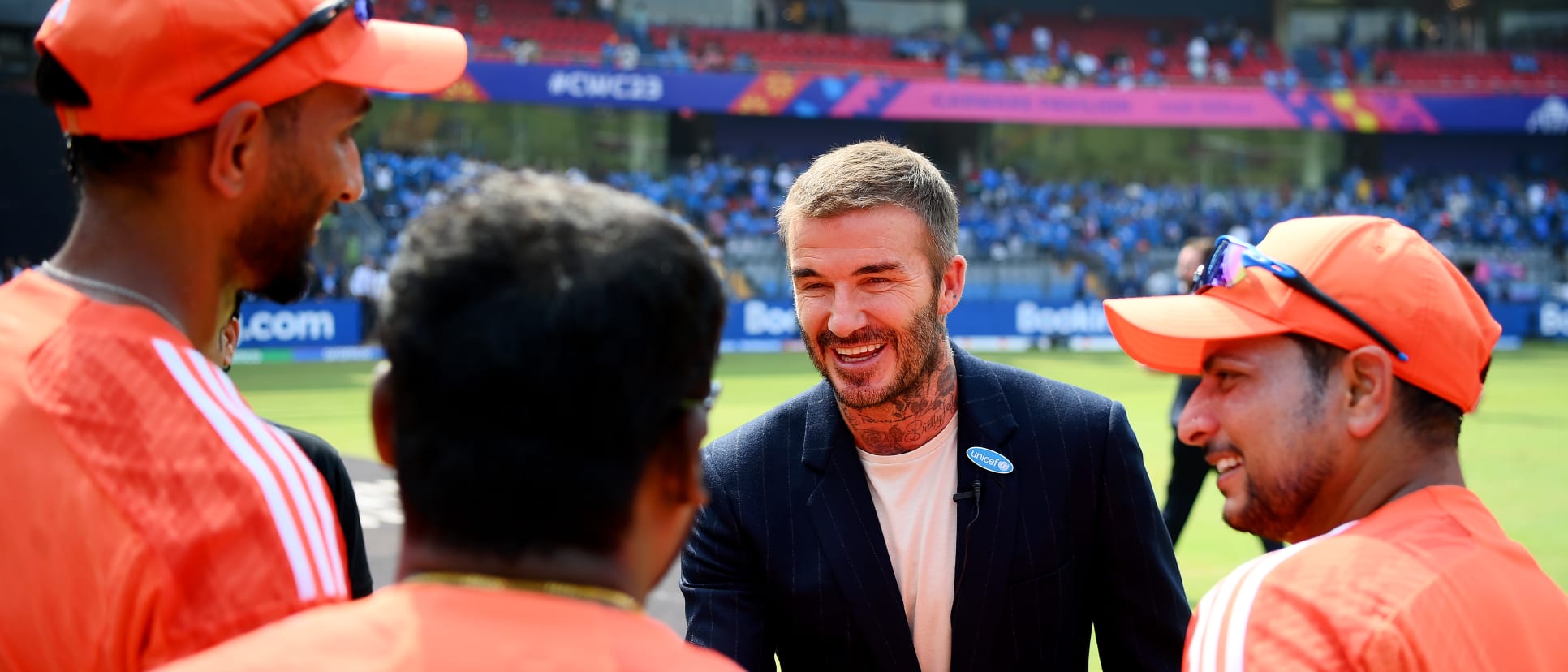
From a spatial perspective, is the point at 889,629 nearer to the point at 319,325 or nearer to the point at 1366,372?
the point at 1366,372

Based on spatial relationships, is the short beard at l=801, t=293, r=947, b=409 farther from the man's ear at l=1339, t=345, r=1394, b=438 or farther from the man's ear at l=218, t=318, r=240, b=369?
the man's ear at l=218, t=318, r=240, b=369

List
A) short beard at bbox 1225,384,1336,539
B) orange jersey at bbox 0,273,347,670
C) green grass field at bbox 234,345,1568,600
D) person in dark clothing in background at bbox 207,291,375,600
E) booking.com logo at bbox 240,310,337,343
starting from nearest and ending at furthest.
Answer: orange jersey at bbox 0,273,347,670, short beard at bbox 1225,384,1336,539, person in dark clothing in background at bbox 207,291,375,600, green grass field at bbox 234,345,1568,600, booking.com logo at bbox 240,310,337,343

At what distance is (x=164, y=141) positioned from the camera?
6.30 feet

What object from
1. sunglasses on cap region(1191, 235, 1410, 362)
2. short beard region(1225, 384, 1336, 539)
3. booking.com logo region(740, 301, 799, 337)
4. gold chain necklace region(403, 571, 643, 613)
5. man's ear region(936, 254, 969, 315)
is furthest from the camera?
booking.com logo region(740, 301, 799, 337)

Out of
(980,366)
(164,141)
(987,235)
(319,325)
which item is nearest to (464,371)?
(164,141)

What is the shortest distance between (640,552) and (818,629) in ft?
5.67

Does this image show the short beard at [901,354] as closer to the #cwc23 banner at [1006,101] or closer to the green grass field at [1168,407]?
the green grass field at [1168,407]

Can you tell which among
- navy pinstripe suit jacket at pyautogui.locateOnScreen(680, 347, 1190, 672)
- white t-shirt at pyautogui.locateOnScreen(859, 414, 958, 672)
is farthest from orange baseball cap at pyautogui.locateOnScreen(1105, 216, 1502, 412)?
white t-shirt at pyautogui.locateOnScreen(859, 414, 958, 672)

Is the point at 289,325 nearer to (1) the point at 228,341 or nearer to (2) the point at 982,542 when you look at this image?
(1) the point at 228,341

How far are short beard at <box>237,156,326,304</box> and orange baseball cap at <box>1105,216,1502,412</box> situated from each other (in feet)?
4.97

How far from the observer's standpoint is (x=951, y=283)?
11.5ft

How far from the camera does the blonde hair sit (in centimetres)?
322

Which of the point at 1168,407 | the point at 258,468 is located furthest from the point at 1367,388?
the point at 1168,407

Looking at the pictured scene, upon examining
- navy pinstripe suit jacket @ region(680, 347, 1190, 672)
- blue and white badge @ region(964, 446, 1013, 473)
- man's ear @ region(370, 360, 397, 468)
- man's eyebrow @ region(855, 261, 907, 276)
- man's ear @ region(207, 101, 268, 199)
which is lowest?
navy pinstripe suit jacket @ region(680, 347, 1190, 672)
